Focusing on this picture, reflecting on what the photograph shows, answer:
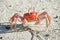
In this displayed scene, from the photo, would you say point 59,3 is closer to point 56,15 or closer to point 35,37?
point 56,15

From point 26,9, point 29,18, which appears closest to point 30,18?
point 29,18

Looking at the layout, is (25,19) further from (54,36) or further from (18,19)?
(54,36)

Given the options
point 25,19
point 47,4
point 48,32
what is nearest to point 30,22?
point 25,19

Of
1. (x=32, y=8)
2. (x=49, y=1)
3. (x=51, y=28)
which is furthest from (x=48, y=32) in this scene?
(x=49, y=1)

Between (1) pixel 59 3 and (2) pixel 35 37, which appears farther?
(1) pixel 59 3

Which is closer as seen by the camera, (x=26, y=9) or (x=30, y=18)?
(x=30, y=18)

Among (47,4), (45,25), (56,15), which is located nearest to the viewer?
(45,25)

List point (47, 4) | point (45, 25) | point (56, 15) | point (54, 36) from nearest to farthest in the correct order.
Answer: point (54, 36) < point (45, 25) < point (56, 15) < point (47, 4)

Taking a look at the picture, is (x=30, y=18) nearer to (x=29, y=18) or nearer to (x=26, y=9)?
(x=29, y=18)

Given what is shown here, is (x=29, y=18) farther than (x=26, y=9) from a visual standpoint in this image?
No

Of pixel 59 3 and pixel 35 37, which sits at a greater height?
pixel 59 3
